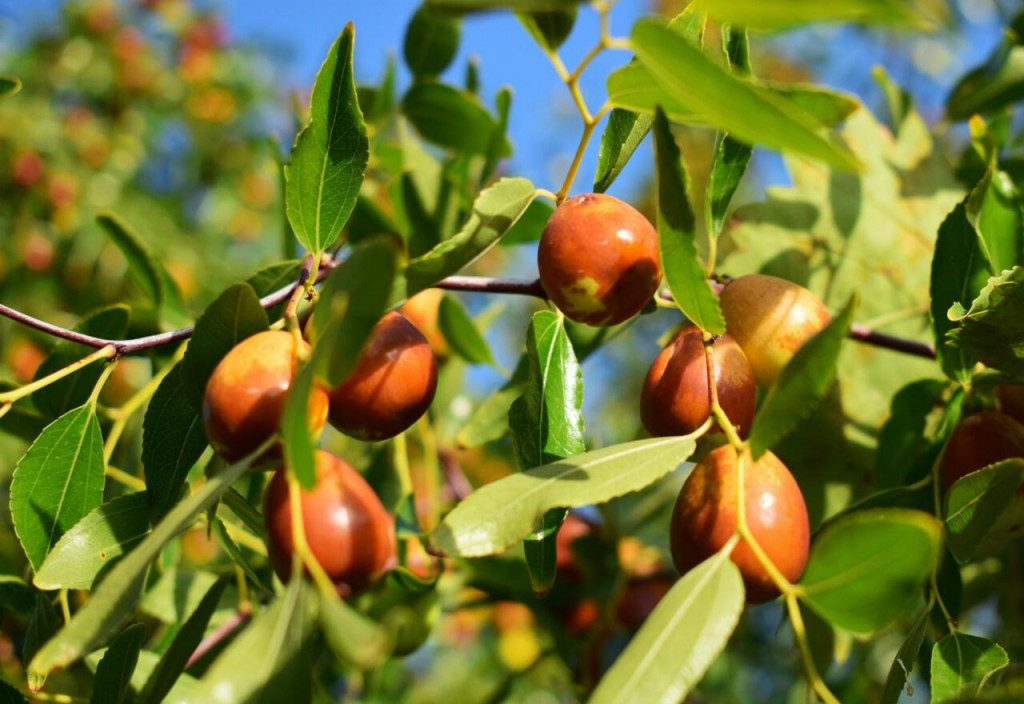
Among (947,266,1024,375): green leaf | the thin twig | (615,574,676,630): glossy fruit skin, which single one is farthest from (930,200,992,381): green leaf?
the thin twig

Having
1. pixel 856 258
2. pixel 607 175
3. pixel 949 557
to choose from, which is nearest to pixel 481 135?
pixel 607 175

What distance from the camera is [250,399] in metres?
0.79

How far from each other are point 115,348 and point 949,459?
0.93 meters

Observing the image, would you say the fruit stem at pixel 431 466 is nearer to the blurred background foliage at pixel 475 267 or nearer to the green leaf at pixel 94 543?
the blurred background foliage at pixel 475 267

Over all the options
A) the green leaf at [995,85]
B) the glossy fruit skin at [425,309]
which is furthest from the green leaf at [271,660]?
the green leaf at [995,85]

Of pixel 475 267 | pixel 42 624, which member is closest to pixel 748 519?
pixel 42 624

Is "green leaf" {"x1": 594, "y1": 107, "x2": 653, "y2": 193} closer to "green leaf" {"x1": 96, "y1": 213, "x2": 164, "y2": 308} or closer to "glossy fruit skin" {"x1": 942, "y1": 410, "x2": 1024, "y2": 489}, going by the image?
"glossy fruit skin" {"x1": 942, "y1": 410, "x2": 1024, "y2": 489}

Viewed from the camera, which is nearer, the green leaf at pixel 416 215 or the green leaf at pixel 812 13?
the green leaf at pixel 812 13

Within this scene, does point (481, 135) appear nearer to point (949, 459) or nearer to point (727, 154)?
point (727, 154)

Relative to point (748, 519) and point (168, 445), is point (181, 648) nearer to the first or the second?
point (168, 445)

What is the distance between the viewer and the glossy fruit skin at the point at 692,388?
911mm

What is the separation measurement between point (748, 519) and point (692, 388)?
147 millimetres

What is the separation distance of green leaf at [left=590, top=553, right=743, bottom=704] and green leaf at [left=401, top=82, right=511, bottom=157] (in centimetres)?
95

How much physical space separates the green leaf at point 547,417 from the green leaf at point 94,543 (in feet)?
1.30
